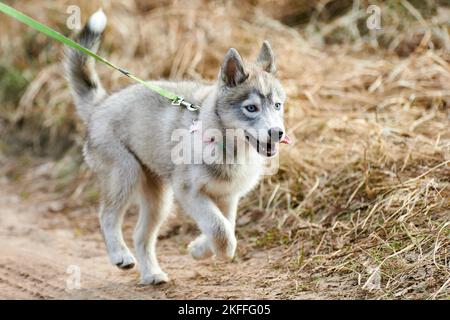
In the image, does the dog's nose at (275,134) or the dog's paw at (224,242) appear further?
the dog's paw at (224,242)

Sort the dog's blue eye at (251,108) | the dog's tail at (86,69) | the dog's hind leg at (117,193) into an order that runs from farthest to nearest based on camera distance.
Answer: the dog's tail at (86,69) < the dog's hind leg at (117,193) < the dog's blue eye at (251,108)

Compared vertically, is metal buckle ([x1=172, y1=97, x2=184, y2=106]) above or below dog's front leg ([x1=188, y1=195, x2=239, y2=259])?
above

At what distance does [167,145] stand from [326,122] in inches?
95.8

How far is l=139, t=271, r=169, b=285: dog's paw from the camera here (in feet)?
18.7

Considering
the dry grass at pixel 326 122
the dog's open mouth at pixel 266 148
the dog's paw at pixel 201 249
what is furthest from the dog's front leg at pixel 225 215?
the dog's open mouth at pixel 266 148

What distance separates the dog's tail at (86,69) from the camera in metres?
5.85

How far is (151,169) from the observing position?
18.6 ft

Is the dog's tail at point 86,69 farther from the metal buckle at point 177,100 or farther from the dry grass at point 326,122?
the dry grass at point 326,122

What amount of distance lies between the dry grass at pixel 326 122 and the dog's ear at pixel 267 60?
54.0 inches

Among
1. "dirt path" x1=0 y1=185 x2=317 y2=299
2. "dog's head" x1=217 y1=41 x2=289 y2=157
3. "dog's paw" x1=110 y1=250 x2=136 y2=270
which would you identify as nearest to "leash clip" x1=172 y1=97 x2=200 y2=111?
"dog's head" x1=217 y1=41 x2=289 y2=157

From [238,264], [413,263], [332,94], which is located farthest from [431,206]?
[332,94]

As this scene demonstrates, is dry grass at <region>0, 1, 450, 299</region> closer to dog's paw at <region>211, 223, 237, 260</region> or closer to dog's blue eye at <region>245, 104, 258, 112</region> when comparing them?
dog's paw at <region>211, 223, 237, 260</region>

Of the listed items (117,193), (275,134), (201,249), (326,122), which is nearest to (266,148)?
(275,134)

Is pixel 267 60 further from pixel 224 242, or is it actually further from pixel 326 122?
pixel 326 122
